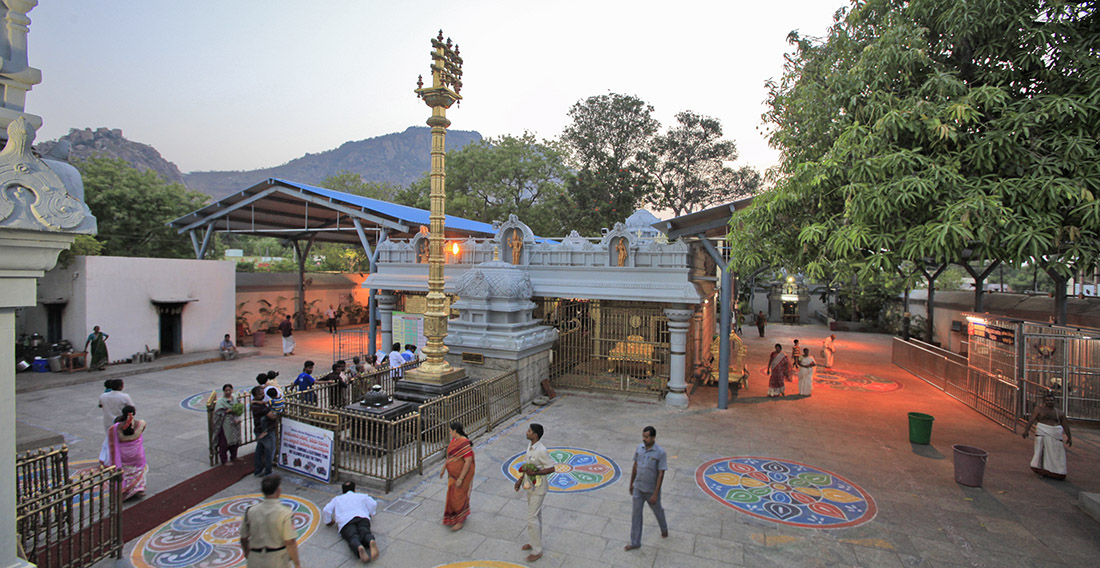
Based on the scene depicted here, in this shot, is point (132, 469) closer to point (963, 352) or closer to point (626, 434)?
point (626, 434)

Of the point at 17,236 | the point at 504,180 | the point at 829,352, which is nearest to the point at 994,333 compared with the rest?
the point at 829,352

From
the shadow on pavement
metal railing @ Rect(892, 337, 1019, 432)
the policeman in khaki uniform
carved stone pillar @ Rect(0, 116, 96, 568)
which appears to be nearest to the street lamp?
the policeman in khaki uniform

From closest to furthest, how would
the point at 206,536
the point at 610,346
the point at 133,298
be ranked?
the point at 206,536
the point at 610,346
the point at 133,298

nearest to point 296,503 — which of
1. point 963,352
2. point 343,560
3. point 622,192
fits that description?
point 343,560

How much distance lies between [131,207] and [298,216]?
9.37 m

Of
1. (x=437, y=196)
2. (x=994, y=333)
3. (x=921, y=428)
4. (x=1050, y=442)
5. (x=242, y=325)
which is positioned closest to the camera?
(x=1050, y=442)

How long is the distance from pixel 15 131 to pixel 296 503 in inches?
227

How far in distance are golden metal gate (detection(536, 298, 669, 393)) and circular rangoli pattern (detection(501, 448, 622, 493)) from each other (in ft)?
16.4

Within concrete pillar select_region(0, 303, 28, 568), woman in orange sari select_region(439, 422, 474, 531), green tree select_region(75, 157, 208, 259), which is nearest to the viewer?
concrete pillar select_region(0, 303, 28, 568)

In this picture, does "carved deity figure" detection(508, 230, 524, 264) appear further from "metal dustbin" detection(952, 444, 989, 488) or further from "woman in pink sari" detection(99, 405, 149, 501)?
"metal dustbin" detection(952, 444, 989, 488)

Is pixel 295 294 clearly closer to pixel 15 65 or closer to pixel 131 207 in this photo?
pixel 131 207

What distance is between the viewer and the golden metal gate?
47.0 ft

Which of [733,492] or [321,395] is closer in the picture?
[733,492]

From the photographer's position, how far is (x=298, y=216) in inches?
957
